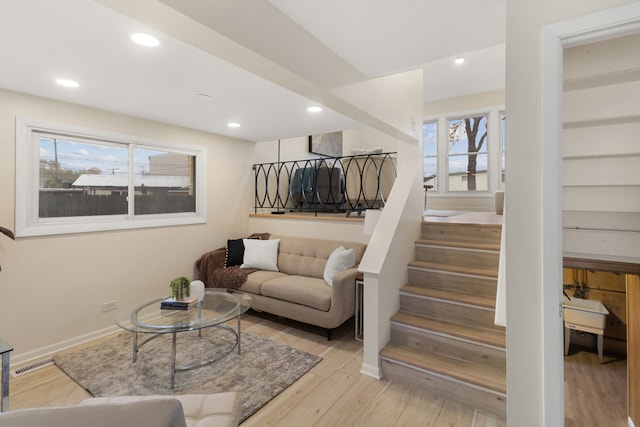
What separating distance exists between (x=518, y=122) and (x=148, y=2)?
1.60 m

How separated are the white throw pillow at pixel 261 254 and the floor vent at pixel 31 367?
6.55 feet

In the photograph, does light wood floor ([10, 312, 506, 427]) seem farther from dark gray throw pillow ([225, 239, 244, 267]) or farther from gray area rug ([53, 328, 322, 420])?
dark gray throw pillow ([225, 239, 244, 267])

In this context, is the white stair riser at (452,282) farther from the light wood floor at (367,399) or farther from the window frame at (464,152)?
the window frame at (464,152)

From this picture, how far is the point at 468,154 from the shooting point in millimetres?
5395

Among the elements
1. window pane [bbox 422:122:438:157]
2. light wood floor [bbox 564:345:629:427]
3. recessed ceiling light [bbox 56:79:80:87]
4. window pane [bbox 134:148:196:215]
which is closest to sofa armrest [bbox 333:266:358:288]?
light wood floor [bbox 564:345:629:427]

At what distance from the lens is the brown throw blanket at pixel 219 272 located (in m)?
3.64

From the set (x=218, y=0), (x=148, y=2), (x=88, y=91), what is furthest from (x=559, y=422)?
(x=88, y=91)

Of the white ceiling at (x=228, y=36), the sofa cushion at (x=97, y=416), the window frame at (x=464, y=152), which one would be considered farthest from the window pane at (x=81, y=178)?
the window frame at (x=464, y=152)

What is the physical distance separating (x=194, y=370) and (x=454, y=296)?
2308 millimetres

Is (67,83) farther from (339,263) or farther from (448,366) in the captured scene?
(448,366)

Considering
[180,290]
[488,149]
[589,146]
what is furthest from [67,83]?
[488,149]

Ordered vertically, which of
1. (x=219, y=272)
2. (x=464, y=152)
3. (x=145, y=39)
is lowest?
(x=219, y=272)

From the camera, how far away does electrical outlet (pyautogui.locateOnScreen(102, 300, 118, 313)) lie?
313cm

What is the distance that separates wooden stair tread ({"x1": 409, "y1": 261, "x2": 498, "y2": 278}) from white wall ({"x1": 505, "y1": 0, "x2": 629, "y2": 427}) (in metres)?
1.32
